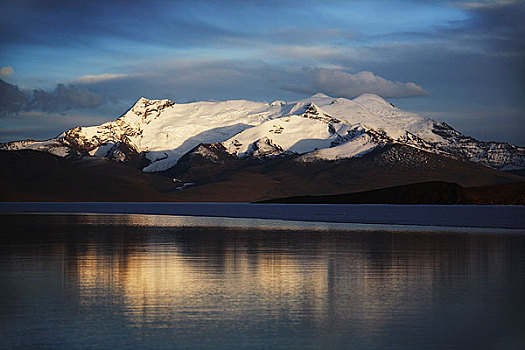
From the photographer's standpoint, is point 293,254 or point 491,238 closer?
point 293,254

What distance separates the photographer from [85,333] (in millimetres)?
17547

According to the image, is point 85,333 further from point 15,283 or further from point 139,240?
point 139,240

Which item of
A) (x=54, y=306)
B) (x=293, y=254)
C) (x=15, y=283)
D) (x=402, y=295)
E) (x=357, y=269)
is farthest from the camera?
(x=293, y=254)

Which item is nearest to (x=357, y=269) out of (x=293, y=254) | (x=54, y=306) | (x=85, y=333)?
(x=293, y=254)

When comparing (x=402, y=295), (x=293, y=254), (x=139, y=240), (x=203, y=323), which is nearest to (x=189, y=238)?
(x=139, y=240)

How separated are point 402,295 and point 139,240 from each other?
2984cm

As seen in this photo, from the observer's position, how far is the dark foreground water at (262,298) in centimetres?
1712

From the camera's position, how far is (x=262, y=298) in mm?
23000

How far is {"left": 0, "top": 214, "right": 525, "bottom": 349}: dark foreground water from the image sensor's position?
1712 cm

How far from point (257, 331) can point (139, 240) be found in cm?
3376

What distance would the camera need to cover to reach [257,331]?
17859 mm

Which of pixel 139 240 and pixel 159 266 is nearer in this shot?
pixel 159 266

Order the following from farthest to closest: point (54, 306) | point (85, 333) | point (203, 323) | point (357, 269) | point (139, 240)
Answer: point (139, 240) < point (357, 269) < point (54, 306) < point (203, 323) < point (85, 333)

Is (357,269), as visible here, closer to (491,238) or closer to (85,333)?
(85,333)
